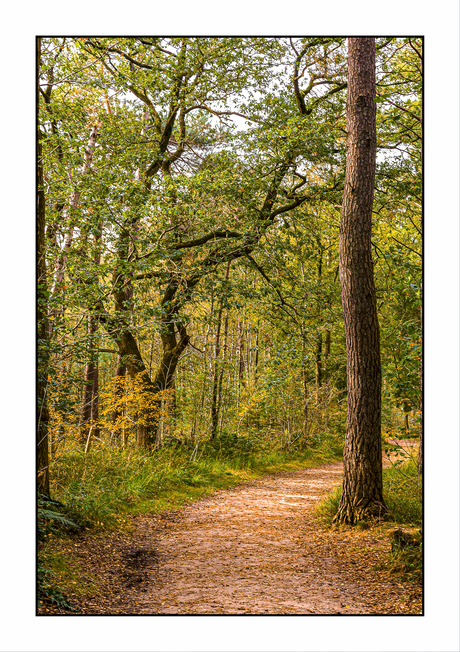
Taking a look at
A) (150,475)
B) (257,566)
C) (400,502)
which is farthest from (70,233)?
(400,502)

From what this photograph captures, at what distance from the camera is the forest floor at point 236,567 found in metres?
3.37

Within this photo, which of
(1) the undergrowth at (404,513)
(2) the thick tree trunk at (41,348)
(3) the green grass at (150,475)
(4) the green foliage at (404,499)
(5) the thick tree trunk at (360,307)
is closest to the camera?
(1) the undergrowth at (404,513)

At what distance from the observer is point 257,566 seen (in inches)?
177

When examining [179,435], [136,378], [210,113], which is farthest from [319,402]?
[210,113]

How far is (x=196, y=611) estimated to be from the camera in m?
3.24

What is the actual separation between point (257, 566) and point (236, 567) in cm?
20

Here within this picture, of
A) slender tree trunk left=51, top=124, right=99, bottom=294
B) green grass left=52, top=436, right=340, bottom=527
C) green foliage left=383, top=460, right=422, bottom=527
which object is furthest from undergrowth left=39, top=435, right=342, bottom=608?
green foliage left=383, top=460, right=422, bottom=527

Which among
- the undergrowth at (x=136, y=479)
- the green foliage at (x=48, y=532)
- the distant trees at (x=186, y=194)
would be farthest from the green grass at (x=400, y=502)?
the green foliage at (x=48, y=532)

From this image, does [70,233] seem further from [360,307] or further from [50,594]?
[50,594]

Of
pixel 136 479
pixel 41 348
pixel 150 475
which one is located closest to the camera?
pixel 41 348

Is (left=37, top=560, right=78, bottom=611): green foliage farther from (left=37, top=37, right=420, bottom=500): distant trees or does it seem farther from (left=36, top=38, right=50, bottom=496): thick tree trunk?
(left=37, top=37, right=420, bottom=500): distant trees

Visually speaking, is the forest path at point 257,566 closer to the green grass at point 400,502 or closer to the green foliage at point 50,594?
the green grass at point 400,502

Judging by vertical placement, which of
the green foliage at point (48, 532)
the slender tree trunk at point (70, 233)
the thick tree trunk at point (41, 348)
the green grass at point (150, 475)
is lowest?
the green grass at point (150, 475)
